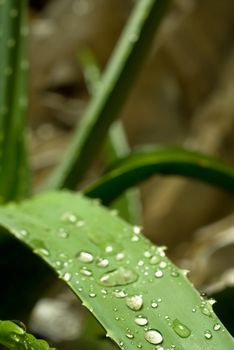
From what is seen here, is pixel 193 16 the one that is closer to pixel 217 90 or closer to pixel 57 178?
pixel 217 90

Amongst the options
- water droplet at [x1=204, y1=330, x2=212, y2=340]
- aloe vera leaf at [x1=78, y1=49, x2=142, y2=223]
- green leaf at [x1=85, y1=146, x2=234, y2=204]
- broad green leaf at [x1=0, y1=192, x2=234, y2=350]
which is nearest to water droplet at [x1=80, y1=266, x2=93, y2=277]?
broad green leaf at [x1=0, y1=192, x2=234, y2=350]

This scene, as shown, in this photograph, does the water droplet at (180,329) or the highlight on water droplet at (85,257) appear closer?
the water droplet at (180,329)

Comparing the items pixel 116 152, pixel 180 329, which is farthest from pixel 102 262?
pixel 116 152

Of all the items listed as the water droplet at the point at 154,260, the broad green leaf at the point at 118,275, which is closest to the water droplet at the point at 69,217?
the broad green leaf at the point at 118,275

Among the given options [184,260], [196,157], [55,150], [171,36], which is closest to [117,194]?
[196,157]

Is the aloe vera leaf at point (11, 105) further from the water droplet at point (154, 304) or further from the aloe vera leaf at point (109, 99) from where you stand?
the water droplet at point (154, 304)

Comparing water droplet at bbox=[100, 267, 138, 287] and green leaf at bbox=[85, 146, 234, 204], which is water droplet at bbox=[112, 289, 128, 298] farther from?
green leaf at bbox=[85, 146, 234, 204]
